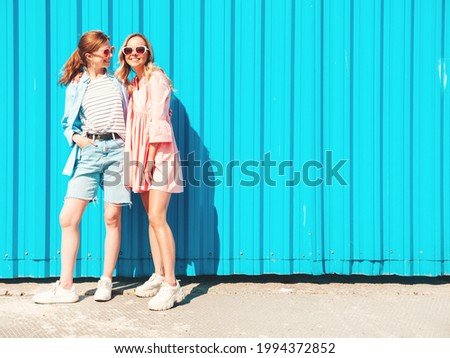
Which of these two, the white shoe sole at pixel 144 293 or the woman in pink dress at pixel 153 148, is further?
the white shoe sole at pixel 144 293

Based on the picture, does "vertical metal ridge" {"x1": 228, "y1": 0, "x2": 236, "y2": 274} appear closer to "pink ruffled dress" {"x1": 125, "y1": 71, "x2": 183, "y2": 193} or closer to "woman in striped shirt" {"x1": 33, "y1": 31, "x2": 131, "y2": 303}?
"pink ruffled dress" {"x1": 125, "y1": 71, "x2": 183, "y2": 193}

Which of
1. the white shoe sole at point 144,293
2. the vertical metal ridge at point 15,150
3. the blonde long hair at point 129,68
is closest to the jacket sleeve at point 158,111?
the blonde long hair at point 129,68

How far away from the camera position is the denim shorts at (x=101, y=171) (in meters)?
4.37

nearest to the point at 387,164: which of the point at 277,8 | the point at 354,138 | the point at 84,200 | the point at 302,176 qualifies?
the point at 354,138

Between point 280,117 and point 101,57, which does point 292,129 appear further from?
point 101,57

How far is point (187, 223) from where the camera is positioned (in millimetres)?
4852

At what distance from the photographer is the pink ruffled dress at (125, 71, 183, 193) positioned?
4164 mm

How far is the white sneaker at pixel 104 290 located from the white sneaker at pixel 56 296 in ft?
0.51

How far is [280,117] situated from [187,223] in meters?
1.11

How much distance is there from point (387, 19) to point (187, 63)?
159 cm

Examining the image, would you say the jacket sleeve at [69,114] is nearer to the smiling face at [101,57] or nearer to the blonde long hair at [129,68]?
the smiling face at [101,57]

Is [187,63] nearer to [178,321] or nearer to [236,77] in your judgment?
[236,77]

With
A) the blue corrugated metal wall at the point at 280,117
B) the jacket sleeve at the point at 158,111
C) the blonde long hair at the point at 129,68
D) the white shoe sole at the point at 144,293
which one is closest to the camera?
the jacket sleeve at the point at 158,111

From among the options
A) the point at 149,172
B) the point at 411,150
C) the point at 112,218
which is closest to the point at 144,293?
the point at 112,218
